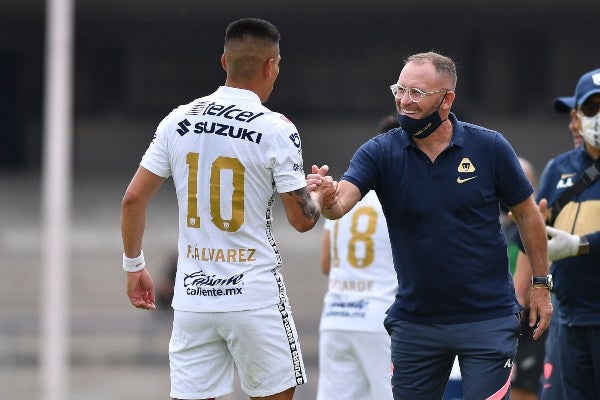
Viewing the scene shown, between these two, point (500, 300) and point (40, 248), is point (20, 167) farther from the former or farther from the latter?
point (500, 300)

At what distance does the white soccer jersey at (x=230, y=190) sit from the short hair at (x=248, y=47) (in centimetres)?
10

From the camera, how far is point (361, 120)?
2139 centimetres

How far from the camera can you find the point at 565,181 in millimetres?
6488

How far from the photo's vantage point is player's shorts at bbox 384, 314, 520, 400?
Result: 5340 mm

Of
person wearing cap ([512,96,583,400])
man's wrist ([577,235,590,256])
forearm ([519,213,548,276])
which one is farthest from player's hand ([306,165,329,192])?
person wearing cap ([512,96,583,400])

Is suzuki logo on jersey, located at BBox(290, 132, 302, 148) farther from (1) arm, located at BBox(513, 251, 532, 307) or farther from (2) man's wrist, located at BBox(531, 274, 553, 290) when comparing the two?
(1) arm, located at BBox(513, 251, 532, 307)

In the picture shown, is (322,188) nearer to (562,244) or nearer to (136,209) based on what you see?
(136,209)

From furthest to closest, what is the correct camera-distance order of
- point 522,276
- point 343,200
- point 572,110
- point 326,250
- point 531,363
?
point 531,363, point 326,250, point 522,276, point 572,110, point 343,200

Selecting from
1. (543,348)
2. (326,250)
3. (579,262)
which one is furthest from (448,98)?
(543,348)

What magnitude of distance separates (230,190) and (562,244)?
2.02m

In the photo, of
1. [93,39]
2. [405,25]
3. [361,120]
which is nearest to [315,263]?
[361,120]

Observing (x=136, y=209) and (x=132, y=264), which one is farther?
(x=132, y=264)

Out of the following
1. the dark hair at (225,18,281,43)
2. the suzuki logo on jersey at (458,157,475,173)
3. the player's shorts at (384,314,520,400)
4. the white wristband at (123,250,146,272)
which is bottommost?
the player's shorts at (384,314,520,400)

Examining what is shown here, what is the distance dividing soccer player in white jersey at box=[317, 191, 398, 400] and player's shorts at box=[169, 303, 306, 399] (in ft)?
6.54
